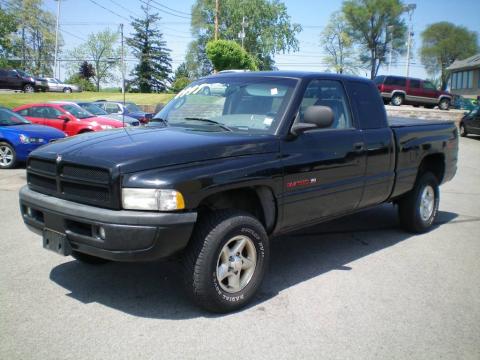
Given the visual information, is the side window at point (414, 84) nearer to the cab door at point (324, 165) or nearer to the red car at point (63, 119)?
the red car at point (63, 119)

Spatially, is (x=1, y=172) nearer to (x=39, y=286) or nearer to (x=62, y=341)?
(x=39, y=286)

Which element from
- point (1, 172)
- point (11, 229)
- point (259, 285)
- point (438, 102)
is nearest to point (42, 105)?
point (1, 172)

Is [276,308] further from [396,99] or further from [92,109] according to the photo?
[396,99]

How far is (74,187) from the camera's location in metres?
3.72

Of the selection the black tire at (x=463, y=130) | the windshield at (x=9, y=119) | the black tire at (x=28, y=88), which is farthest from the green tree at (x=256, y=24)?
the windshield at (x=9, y=119)

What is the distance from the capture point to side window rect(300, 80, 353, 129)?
15.6ft

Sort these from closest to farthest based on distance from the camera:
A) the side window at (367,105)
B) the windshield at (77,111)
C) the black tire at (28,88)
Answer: the side window at (367,105) < the windshield at (77,111) < the black tire at (28,88)

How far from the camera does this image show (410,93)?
33438 mm

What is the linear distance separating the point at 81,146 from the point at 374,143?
9.93 feet

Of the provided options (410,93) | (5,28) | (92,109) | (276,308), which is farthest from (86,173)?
(5,28)

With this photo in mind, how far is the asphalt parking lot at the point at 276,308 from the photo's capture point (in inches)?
132

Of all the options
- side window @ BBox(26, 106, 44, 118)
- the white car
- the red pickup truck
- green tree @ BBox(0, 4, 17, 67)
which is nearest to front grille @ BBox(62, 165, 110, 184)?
side window @ BBox(26, 106, 44, 118)

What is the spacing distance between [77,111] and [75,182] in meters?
13.0

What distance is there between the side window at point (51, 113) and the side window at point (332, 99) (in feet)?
39.8
